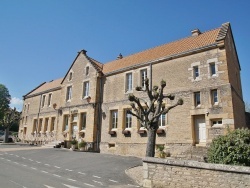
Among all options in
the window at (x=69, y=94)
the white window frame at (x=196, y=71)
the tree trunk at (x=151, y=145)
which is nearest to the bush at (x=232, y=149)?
the tree trunk at (x=151, y=145)

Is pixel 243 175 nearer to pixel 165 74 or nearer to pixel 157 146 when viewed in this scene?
pixel 157 146

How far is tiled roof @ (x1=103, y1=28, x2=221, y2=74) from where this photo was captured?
17737 millimetres

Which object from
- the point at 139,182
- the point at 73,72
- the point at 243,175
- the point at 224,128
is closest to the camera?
the point at 243,175

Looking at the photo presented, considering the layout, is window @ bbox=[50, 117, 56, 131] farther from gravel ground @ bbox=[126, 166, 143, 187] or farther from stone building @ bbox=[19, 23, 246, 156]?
gravel ground @ bbox=[126, 166, 143, 187]

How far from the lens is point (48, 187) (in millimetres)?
8258

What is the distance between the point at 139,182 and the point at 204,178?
308 centimetres

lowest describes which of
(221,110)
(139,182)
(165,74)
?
(139,182)

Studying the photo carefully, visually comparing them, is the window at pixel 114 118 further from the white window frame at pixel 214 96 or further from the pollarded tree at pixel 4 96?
the pollarded tree at pixel 4 96

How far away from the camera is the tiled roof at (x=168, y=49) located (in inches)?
698

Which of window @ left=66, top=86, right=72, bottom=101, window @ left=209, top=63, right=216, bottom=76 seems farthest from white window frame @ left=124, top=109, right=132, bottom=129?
window @ left=66, top=86, right=72, bottom=101

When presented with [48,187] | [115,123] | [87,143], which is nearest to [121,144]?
[115,123]

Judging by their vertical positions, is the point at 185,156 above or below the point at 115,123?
below

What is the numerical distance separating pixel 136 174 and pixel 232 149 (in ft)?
15.7

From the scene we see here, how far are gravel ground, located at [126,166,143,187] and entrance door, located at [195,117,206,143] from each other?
5.51m
